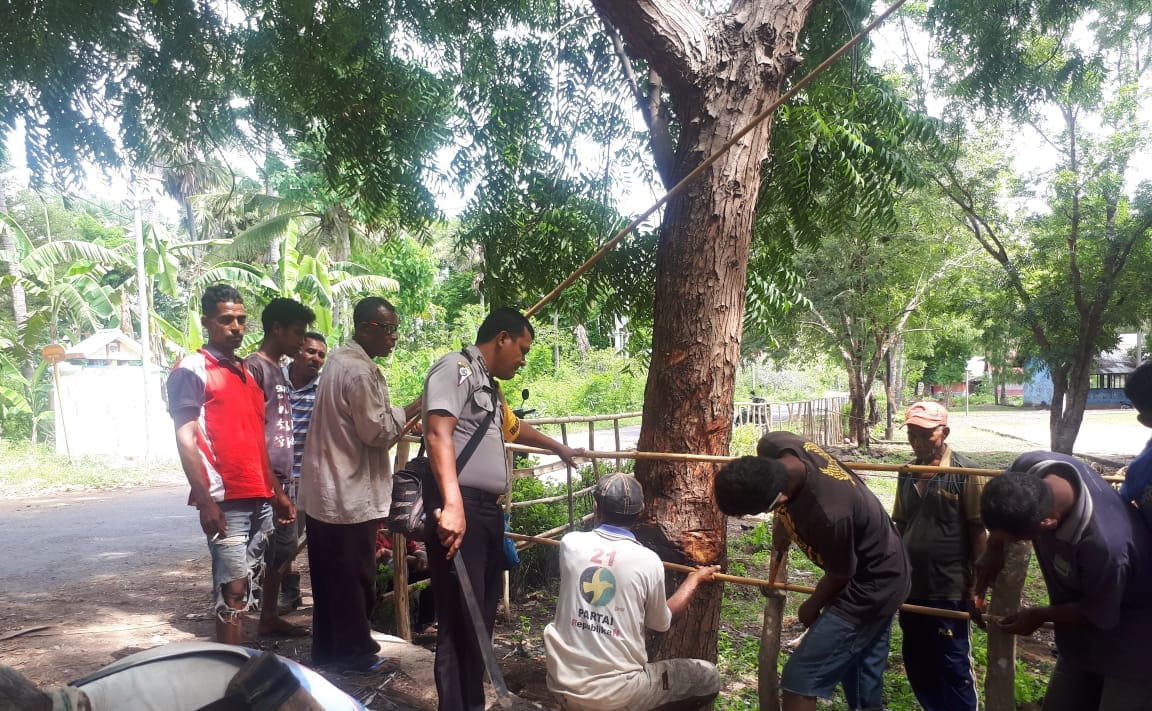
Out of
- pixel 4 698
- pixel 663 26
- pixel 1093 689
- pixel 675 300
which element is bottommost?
pixel 1093 689

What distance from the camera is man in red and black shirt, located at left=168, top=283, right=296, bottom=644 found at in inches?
130

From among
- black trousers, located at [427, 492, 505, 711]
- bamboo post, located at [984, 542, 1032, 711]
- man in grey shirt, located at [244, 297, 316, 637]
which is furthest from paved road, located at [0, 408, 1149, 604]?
bamboo post, located at [984, 542, 1032, 711]

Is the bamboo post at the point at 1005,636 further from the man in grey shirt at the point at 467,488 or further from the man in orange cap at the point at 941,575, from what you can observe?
the man in grey shirt at the point at 467,488

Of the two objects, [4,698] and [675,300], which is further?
[675,300]

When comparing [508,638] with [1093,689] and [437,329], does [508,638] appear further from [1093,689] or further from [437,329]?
[437,329]

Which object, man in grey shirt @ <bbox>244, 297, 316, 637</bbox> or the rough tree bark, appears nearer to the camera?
the rough tree bark

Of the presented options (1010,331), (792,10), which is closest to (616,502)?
(792,10)

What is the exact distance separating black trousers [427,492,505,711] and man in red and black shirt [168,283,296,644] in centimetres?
94

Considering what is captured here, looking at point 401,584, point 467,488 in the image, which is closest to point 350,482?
point 467,488

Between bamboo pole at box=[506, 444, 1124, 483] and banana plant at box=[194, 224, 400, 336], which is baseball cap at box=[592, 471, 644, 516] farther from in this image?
banana plant at box=[194, 224, 400, 336]

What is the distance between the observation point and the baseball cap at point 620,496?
2.65 metres

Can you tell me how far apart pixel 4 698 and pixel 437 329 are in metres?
24.4

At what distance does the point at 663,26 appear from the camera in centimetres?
→ 336

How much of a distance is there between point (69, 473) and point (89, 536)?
6087mm
